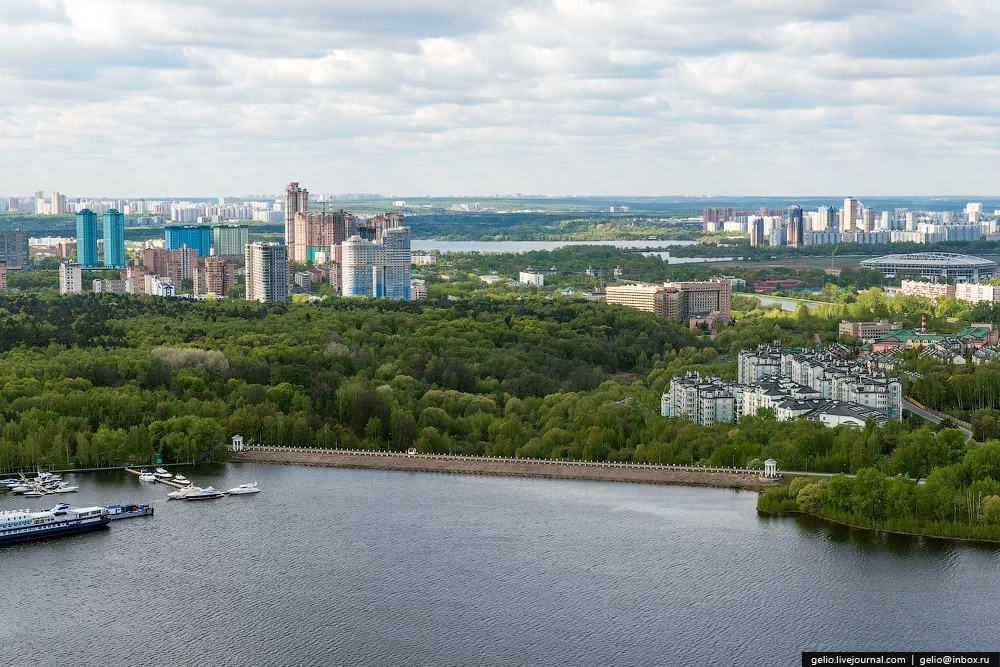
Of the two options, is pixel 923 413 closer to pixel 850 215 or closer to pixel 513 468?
pixel 513 468

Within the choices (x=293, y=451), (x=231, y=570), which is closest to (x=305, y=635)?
(x=231, y=570)

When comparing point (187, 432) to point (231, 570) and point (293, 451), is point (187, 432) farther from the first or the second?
point (231, 570)

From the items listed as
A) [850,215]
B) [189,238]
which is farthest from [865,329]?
[850,215]

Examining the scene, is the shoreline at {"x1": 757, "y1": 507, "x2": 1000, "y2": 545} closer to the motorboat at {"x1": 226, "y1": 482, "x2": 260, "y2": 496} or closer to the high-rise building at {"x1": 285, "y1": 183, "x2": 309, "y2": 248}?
the motorboat at {"x1": 226, "y1": 482, "x2": 260, "y2": 496}

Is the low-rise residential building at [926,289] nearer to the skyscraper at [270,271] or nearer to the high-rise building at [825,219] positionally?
the skyscraper at [270,271]

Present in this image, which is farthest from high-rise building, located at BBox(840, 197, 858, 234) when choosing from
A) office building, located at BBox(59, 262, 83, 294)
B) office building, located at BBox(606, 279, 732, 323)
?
office building, located at BBox(59, 262, 83, 294)

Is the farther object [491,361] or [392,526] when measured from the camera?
[491,361]
